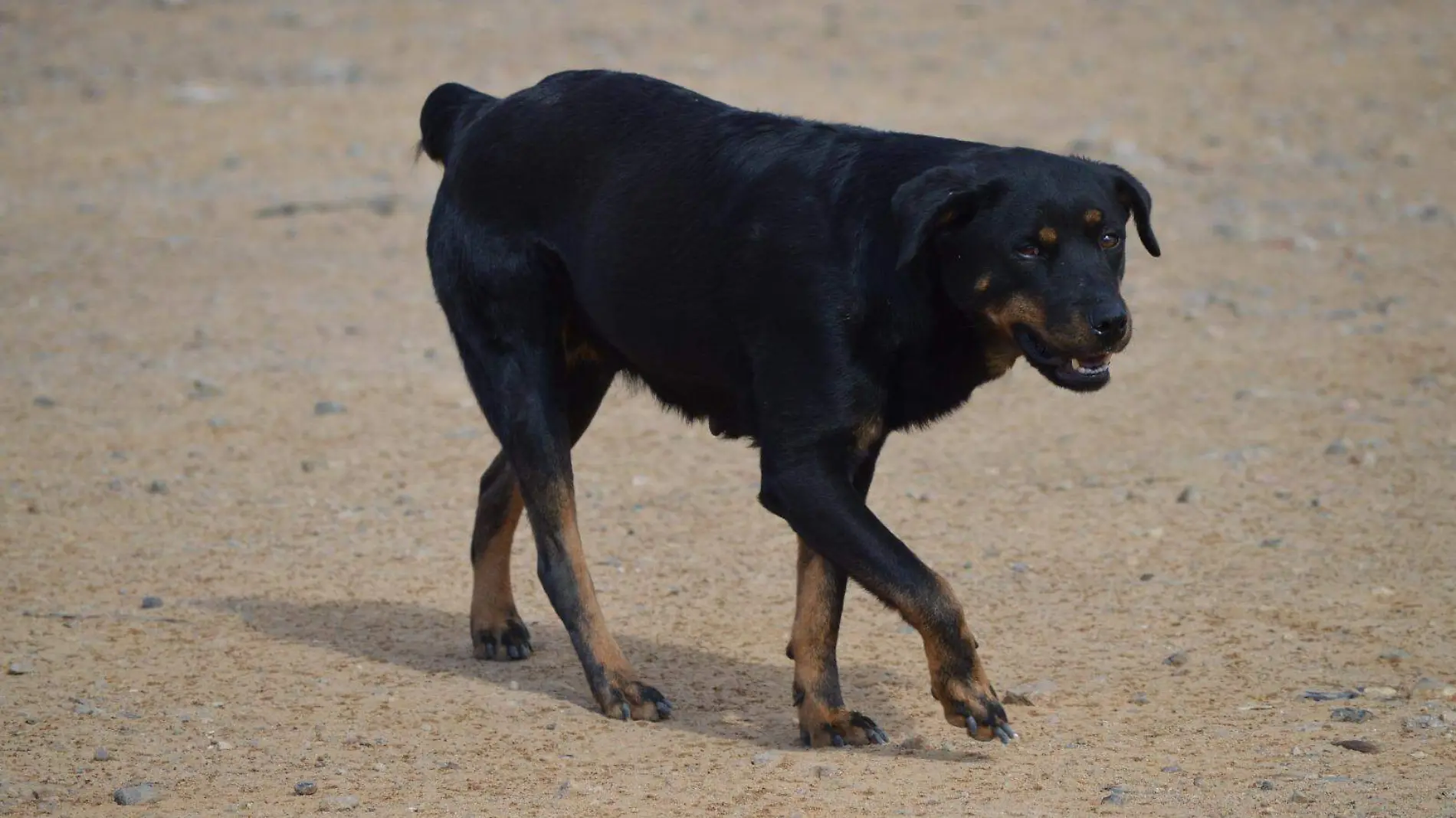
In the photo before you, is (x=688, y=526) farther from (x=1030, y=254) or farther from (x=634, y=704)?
(x=1030, y=254)

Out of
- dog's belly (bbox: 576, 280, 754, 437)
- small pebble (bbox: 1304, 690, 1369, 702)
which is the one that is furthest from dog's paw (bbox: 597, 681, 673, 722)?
small pebble (bbox: 1304, 690, 1369, 702)

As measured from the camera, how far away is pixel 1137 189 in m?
5.15

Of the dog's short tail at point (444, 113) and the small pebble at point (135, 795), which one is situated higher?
the dog's short tail at point (444, 113)

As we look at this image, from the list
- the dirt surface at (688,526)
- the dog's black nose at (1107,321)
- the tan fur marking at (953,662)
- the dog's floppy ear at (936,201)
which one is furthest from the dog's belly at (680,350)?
the dog's black nose at (1107,321)

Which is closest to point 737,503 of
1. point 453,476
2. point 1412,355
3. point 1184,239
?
point 453,476

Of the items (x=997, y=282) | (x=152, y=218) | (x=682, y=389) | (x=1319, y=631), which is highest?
(x=997, y=282)

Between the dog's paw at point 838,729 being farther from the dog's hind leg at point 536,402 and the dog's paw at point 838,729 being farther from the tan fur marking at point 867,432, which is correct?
the tan fur marking at point 867,432

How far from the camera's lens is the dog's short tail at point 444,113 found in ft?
20.9

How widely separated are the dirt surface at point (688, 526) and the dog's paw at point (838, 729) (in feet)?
0.27

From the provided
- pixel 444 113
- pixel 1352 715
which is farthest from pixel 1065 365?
pixel 444 113

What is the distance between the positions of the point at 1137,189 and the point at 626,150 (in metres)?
1.53

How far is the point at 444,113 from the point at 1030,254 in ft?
7.79

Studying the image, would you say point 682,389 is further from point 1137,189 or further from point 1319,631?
point 1319,631

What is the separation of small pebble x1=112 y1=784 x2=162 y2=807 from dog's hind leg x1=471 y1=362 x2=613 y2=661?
1.47 meters
